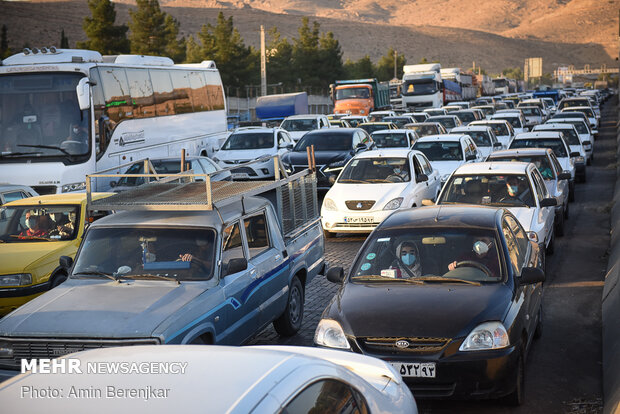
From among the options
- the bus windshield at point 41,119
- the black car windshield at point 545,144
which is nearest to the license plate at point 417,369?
the bus windshield at point 41,119

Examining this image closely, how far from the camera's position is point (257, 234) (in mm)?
8547

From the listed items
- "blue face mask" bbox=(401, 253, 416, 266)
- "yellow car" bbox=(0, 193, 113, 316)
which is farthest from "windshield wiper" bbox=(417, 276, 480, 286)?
"yellow car" bbox=(0, 193, 113, 316)

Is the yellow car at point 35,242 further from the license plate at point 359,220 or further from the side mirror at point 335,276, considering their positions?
the license plate at point 359,220

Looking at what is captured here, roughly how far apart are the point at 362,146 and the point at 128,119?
6.65 metres

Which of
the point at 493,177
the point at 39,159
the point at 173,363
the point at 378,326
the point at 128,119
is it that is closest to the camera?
the point at 173,363

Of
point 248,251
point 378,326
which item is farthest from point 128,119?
point 378,326

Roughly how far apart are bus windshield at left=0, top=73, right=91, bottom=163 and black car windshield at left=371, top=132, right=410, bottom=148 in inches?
418

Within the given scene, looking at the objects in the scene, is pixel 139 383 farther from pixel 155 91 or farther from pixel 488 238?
pixel 155 91

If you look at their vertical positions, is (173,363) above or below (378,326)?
above

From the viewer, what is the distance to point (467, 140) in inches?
841

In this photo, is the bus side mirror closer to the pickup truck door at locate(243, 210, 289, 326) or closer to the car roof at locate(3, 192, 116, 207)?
the car roof at locate(3, 192, 116, 207)

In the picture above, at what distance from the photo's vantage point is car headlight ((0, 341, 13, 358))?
647 centimetres

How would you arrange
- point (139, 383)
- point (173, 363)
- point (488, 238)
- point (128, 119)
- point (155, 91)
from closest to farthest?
point (139, 383), point (173, 363), point (488, 238), point (128, 119), point (155, 91)

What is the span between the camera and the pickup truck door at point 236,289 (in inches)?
289
